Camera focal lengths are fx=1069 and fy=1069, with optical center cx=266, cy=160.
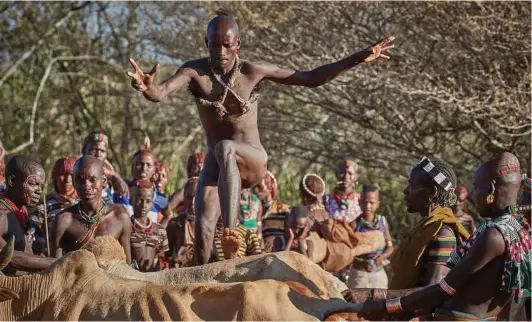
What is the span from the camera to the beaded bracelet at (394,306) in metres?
4.66

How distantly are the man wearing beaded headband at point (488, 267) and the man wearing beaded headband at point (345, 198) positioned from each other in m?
6.11

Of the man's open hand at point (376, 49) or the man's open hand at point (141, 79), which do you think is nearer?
the man's open hand at point (141, 79)

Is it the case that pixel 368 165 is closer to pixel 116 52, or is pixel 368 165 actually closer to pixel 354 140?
pixel 354 140

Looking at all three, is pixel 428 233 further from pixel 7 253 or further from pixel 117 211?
pixel 117 211

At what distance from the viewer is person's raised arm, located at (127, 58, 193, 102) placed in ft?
19.6

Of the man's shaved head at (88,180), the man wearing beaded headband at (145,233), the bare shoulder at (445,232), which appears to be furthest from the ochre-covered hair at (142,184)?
the bare shoulder at (445,232)

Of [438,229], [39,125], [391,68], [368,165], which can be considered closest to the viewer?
[438,229]

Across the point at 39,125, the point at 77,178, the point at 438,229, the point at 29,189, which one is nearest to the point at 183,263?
the point at 77,178

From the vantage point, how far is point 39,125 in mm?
16797

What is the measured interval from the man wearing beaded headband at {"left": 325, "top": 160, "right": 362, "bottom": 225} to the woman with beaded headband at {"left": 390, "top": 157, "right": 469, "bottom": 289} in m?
5.25

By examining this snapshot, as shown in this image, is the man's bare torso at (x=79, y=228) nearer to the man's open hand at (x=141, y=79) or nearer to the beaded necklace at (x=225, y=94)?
the beaded necklace at (x=225, y=94)

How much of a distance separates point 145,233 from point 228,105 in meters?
2.36

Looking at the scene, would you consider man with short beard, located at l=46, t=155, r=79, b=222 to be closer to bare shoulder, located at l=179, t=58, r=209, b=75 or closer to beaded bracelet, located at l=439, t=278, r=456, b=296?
bare shoulder, located at l=179, t=58, r=209, b=75

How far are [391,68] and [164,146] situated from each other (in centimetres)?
547
